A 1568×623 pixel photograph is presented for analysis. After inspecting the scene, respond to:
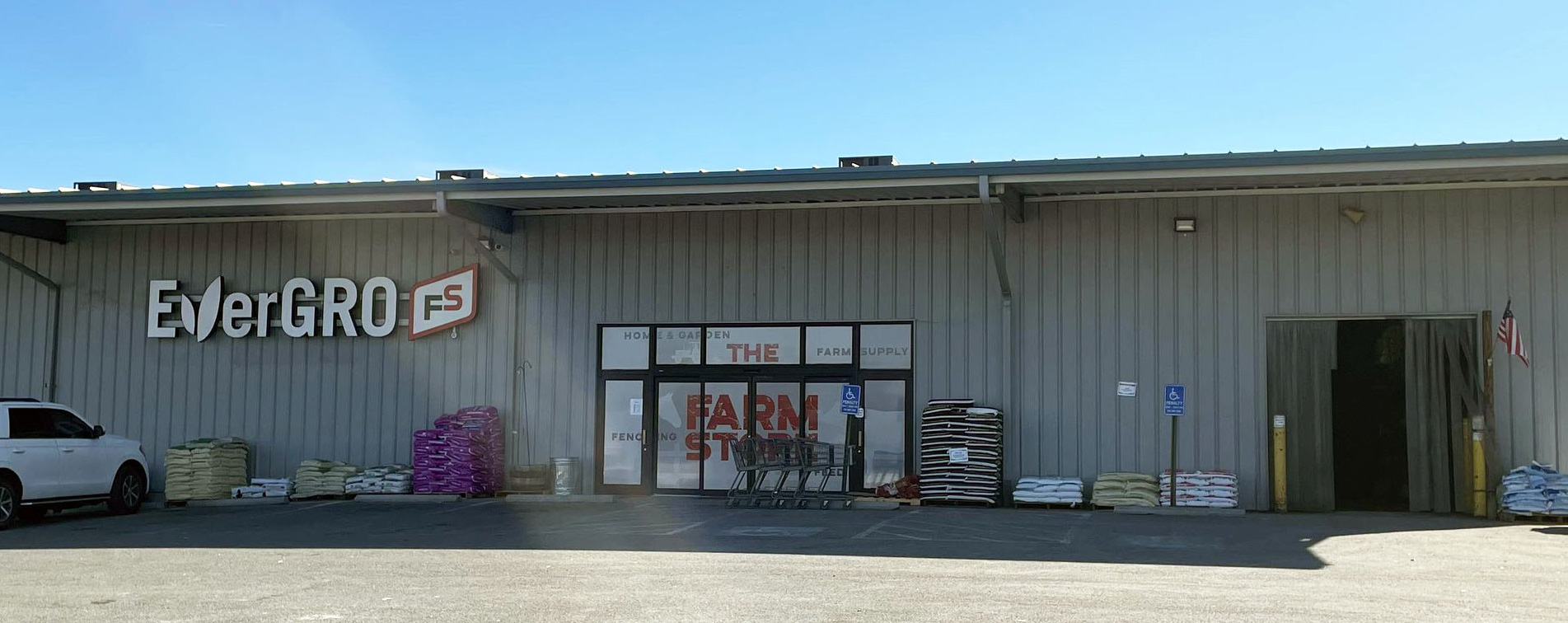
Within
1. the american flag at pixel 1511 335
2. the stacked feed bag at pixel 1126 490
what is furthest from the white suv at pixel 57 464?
the american flag at pixel 1511 335

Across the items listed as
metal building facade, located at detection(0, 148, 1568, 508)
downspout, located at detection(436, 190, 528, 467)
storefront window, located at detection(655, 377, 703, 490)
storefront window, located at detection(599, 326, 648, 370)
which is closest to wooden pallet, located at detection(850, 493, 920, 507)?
metal building facade, located at detection(0, 148, 1568, 508)

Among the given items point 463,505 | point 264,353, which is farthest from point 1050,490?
point 264,353

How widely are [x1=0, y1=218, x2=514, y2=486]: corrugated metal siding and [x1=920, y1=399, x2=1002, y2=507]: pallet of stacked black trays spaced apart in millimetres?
6494

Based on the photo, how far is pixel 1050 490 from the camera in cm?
1888

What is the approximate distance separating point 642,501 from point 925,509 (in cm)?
404

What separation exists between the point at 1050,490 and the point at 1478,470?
16.7 ft

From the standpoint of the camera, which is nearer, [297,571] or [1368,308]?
[297,571]

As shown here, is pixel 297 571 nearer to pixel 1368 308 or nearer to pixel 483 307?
pixel 483 307

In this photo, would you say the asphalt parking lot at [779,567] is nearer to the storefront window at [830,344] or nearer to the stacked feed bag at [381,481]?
the stacked feed bag at [381,481]

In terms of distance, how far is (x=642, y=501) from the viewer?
20156mm

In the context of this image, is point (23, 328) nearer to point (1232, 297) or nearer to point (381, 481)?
point (381, 481)

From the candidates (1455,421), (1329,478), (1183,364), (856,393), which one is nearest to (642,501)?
(856,393)

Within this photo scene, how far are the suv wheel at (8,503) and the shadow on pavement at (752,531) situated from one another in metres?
0.20

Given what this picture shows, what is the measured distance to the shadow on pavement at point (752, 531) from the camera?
1336 cm
